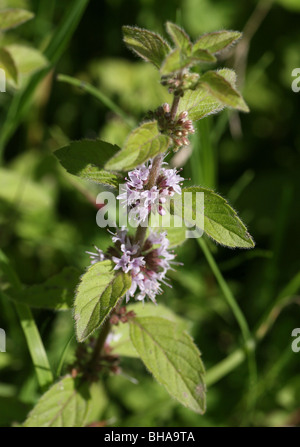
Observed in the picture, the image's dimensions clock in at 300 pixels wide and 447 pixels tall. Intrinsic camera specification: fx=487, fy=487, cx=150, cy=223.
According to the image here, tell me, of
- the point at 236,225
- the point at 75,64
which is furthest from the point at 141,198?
the point at 75,64

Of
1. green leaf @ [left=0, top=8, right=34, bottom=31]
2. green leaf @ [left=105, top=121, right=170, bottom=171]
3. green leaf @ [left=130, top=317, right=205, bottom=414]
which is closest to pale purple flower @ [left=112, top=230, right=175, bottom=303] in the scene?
green leaf @ [left=130, top=317, right=205, bottom=414]

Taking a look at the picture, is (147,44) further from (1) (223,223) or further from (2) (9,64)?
(2) (9,64)

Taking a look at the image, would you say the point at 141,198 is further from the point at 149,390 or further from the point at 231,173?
the point at 231,173

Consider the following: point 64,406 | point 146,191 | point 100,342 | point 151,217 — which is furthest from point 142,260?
point 64,406

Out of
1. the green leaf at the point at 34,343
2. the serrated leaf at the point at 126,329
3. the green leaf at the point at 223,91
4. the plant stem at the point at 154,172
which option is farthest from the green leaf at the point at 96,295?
the green leaf at the point at 223,91

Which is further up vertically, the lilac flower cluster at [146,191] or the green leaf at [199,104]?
the green leaf at [199,104]

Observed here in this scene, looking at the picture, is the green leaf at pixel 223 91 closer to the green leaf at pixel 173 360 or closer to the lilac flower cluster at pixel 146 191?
the lilac flower cluster at pixel 146 191
